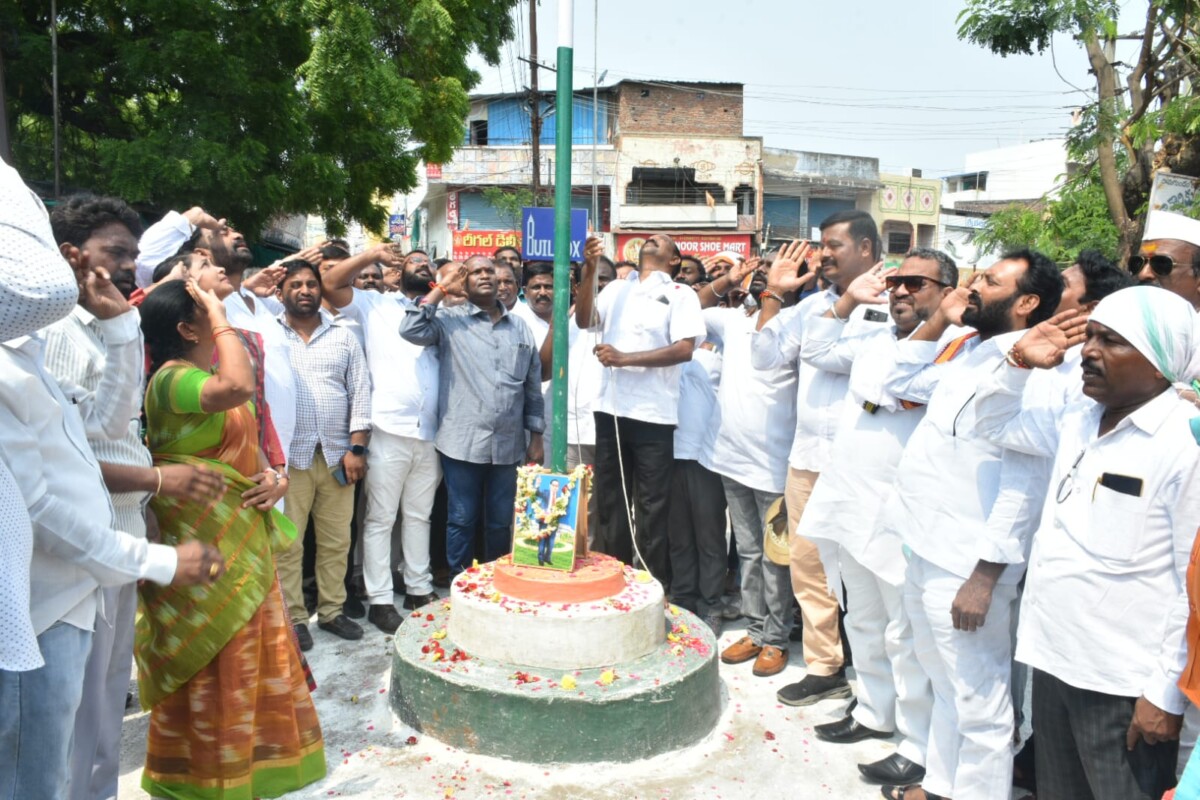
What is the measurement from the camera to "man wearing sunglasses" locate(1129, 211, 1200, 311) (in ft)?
12.2

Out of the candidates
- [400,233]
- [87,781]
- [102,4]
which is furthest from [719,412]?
[400,233]

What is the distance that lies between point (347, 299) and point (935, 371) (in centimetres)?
342

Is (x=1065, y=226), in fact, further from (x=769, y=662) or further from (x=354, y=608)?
(x=354, y=608)

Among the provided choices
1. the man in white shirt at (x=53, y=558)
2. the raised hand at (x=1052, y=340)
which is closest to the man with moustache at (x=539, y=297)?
the raised hand at (x=1052, y=340)

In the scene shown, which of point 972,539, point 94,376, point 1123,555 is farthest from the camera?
point 972,539

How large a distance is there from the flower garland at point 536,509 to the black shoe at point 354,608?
5.74 feet

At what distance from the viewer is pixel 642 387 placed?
531 centimetres

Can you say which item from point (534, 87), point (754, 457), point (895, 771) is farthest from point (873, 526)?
point (534, 87)

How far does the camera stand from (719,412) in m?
5.21

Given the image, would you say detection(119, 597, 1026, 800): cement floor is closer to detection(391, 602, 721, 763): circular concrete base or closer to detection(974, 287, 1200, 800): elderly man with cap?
detection(391, 602, 721, 763): circular concrete base

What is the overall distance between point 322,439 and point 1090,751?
12.8ft

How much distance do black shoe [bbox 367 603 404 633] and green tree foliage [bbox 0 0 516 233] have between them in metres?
6.21

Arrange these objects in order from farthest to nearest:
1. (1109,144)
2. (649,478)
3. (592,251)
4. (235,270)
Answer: (1109,144) < (649,478) < (592,251) < (235,270)

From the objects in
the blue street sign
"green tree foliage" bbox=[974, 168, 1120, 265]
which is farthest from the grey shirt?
"green tree foliage" bbox=[974, 168, 1120, 265]
